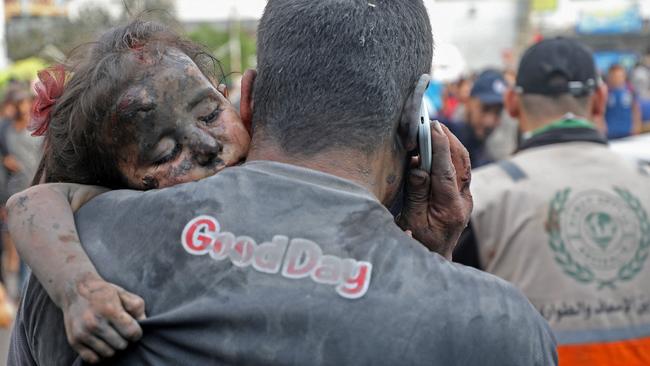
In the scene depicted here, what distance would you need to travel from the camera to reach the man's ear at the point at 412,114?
1946 mm

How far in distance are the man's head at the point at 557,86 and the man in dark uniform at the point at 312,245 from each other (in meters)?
2.68

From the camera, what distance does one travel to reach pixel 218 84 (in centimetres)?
235

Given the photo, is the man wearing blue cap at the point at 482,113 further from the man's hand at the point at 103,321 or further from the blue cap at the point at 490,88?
the man's hand at the point at 103,321

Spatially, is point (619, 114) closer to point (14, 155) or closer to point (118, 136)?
point (14, 155)

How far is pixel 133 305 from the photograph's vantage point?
1.81 meters

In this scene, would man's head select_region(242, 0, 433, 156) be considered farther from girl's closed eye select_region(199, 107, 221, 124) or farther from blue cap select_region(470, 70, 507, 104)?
blue cap select_region(470, 70, 507, 104)

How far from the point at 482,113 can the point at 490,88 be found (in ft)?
1.08

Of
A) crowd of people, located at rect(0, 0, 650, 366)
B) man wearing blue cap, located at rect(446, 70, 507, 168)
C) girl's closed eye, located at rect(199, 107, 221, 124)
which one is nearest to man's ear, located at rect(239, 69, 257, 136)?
crowd of people, located at rect(0, 0, 650, 366)

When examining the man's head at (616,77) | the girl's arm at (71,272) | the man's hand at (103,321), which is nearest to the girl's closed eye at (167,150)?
the girl's arm at (71,272)

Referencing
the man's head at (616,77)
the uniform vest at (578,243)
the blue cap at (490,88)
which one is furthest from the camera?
the man's head at (616,77)

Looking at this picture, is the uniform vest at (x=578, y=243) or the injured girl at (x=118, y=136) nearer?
the injured girl at (x=118, y=136)

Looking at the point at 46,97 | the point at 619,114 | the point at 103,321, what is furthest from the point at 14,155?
the point at 103,321

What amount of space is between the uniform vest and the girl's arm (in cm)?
240

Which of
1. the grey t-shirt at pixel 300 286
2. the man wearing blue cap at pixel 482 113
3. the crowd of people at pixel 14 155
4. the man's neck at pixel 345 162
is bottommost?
the crowd of people at pixel 14 155
